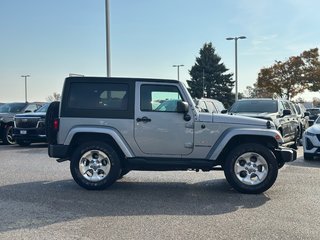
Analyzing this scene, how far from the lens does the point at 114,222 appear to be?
570cm

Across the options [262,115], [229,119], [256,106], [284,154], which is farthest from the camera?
[256,106]

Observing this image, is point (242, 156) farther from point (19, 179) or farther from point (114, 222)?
point (19, 179)

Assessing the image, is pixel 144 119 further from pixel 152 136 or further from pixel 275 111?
pixel 275 111

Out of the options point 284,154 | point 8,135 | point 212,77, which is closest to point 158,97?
A: point 284,154

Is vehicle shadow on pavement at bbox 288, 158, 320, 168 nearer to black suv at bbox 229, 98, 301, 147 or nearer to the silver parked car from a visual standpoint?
the silver parked car

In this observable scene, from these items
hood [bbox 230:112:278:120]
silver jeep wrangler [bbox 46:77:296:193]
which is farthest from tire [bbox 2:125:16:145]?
silver jeep wrangler [bbox 46:77:296:193]

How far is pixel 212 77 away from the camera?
60656 mm

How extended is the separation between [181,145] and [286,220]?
2.52 metres

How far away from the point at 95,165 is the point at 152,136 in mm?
1204

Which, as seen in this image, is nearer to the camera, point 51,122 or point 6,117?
point 51,122

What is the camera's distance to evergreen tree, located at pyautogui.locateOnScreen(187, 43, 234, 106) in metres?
60.3

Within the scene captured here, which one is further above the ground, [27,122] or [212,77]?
[212,77]

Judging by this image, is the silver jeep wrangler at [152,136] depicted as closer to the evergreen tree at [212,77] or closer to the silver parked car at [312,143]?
the silver parked car at [312,143]

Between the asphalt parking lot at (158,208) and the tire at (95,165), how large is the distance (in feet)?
0.63
